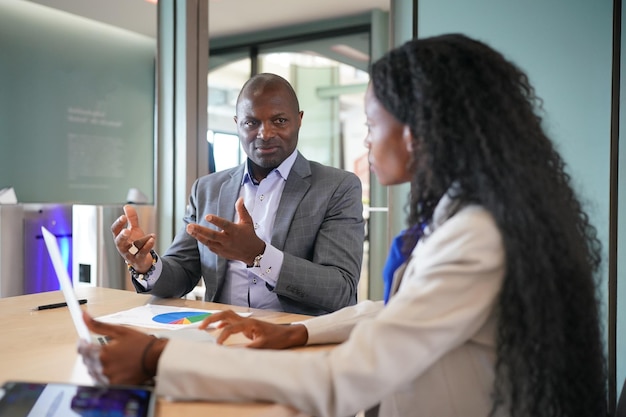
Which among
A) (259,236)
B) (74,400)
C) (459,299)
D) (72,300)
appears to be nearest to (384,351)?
(459,299)

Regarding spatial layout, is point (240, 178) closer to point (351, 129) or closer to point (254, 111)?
point (254, 111)

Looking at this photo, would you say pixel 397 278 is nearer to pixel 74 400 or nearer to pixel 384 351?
pixel 384 351

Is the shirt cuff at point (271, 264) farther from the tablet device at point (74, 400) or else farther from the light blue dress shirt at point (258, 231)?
the tablet device at point (74, 400)

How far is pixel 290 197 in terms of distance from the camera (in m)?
1.96

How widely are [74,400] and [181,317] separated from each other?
63 cm

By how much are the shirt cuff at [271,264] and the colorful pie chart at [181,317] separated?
23cm

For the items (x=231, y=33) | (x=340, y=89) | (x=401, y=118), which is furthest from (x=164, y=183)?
(x=401, y=118)

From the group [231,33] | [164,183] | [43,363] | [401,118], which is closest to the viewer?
[401,118]

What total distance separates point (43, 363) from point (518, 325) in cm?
88

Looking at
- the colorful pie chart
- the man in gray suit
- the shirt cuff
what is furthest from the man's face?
the colorful pie chart

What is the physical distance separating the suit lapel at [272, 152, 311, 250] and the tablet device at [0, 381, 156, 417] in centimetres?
108

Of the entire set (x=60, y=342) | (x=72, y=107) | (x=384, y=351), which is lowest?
(x=60, y=342)

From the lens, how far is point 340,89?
5332 mm

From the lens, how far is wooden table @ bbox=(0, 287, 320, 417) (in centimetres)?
84
